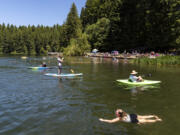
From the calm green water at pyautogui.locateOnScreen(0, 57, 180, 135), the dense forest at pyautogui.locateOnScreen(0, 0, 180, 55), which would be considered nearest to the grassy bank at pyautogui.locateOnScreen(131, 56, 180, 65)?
the dense forest at pyautogui.locateOnScreen(0, 0, 180, 55)

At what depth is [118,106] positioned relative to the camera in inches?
449

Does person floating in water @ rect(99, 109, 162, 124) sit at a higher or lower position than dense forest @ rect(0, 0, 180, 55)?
lower

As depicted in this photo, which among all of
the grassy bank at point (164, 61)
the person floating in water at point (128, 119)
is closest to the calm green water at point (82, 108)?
the person floating in water at point (128, 119)

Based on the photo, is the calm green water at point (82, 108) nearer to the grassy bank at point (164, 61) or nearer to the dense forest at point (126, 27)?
the grassy bank at point (164, 61)

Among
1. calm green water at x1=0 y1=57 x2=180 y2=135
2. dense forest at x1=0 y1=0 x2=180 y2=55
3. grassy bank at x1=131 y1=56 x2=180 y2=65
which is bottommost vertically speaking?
calm green water at x1=0 y1=57 x2=180 y2=135

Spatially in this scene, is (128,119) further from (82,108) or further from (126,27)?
(126,27)

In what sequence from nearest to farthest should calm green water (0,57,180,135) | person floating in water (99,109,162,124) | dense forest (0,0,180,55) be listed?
calm green water (0,57,180,135)
person floating in water (99,109,162,124)
dense forest (0,0,180,55)

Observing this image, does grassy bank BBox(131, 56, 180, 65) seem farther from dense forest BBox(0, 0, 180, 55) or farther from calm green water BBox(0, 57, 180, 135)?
calm green water BBox(0, 57, 180, 135)

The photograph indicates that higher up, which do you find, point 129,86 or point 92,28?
point 92,28

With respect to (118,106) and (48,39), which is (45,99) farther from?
(48,39)

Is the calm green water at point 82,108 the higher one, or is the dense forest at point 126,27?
the dense forest at point 126,27

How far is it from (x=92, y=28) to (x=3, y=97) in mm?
61855

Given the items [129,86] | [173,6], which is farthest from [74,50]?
[129,86]

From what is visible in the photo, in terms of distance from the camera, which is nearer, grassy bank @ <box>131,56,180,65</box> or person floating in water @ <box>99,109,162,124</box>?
person floating in water @ <box>99,109,162,124</box>
